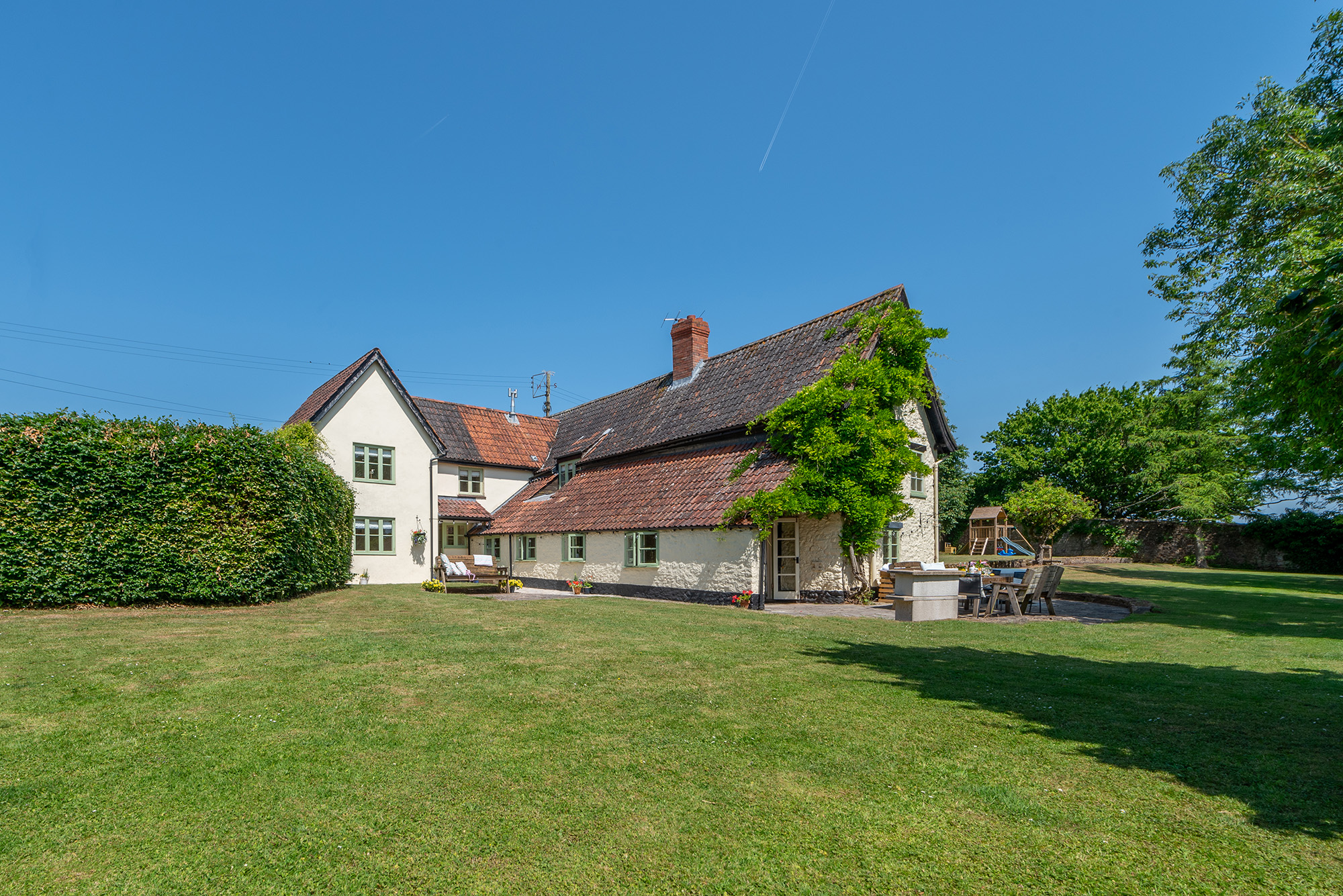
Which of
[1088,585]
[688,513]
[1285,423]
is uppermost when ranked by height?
[1285,423]

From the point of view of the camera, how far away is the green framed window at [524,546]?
26.7 m

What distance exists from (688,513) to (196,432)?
1226 cm

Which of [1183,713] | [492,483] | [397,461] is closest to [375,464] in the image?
[397,461]

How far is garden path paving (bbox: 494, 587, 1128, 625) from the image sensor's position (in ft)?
47.1

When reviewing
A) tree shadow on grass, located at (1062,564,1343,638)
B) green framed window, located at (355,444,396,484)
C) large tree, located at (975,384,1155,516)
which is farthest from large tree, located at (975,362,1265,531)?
green framed window, located at (355,444,396,484)

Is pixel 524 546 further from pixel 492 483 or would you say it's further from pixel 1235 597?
pixel 1235 597

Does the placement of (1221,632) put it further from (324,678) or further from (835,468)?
(324,678)

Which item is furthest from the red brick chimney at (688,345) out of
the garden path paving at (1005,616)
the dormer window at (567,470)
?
the garden path paving at (1005,616)

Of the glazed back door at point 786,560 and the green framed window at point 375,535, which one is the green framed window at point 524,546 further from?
Answer: the glazed back door at point 786,560

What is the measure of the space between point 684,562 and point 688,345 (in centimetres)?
1006

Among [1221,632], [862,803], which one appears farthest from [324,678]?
[1221,632]

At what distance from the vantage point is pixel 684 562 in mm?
19938

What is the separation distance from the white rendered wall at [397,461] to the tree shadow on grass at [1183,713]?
827 inches

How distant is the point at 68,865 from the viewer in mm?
3490
